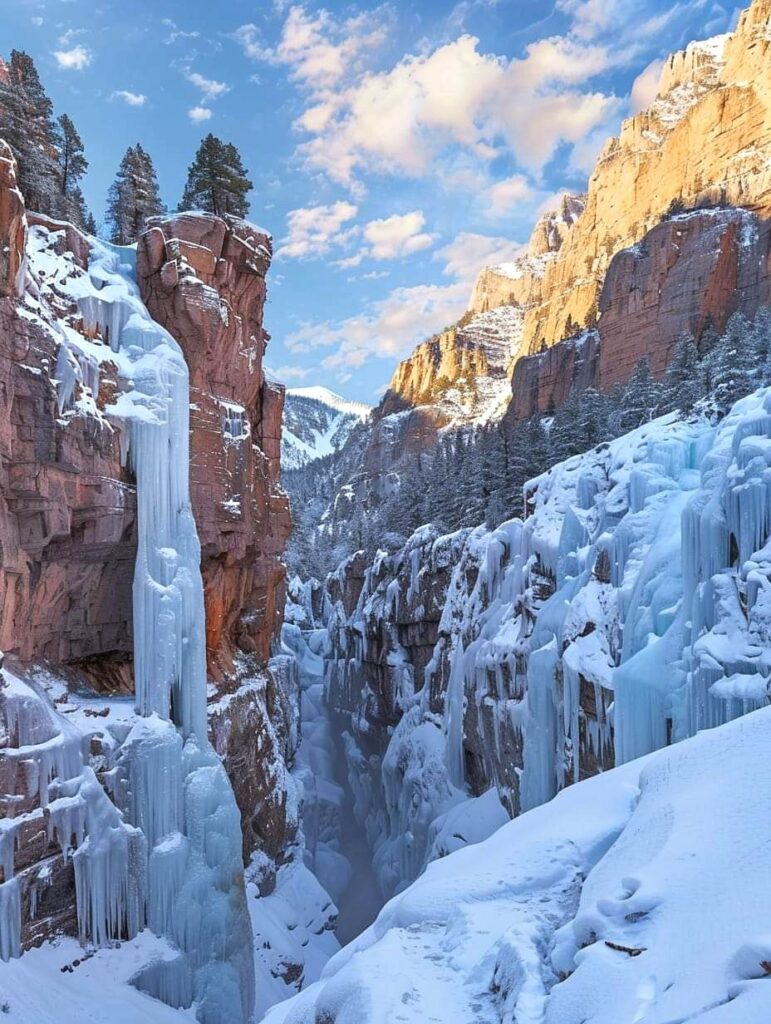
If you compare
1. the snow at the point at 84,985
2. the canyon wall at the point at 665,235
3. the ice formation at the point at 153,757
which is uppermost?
the canyon wall at the point at 665,235

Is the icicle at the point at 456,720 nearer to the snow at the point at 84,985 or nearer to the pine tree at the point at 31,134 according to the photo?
the snow at the point at 84,985

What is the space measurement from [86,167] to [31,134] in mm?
4400

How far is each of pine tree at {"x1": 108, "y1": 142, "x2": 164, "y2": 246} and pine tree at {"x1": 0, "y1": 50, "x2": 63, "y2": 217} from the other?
226 cm

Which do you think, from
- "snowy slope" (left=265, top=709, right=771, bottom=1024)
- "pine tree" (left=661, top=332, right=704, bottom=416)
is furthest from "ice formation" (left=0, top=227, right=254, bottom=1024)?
"pine tree" (left=661, top=332, right=704, bottom=416)

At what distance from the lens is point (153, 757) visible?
534 inches

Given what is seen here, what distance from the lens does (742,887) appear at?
3.32 meters

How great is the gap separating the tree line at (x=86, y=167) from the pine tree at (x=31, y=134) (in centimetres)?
2

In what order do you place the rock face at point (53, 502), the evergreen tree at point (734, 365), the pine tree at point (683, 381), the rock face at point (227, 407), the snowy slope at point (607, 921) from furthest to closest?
1. the pine tree at point (683, 381)
2. the evergreen tree at point (734, 365)
3. the rock face at point (227, 407)
4. the rock face at point (53, 502)
5. the snowy slope at point (607, 921)

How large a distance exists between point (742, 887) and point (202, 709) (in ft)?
44.2

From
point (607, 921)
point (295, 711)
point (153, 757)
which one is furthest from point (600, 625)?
point (295, 711)

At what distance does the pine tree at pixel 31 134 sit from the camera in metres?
20.1

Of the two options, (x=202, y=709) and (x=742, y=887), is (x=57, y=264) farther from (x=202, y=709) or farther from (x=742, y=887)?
(x=742, y=887)

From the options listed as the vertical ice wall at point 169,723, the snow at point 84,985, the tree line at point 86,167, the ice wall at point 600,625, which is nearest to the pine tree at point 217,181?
the tree line at point 86,167

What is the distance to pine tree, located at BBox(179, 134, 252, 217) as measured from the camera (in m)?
24.1
